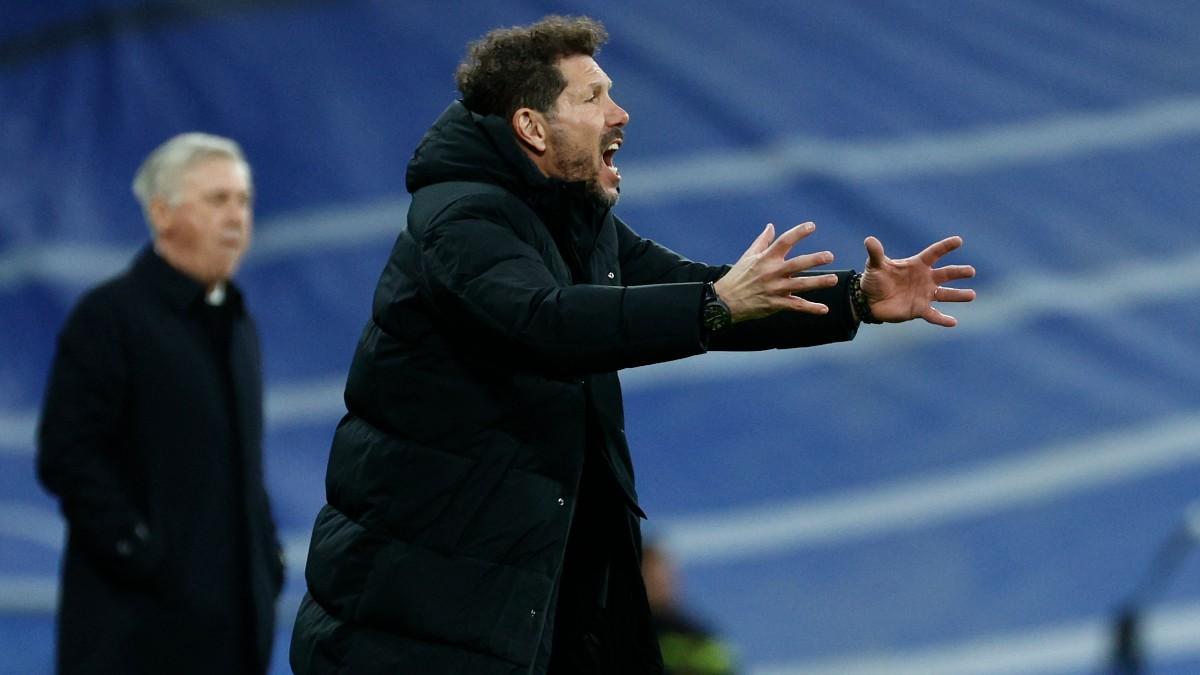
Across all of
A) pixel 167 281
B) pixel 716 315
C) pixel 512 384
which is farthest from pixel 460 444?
pixel 167 281

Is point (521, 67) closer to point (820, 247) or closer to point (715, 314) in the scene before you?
point (715, 314)

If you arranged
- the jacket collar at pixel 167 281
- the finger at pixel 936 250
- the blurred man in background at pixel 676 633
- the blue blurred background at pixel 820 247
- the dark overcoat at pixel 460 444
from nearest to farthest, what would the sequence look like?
the dark overcoat at pixel 460 444 < the finger at pixel 936 250 < the jacket collar at pixel 167 281 < the blurred man in background at pixel 676 633 < the blue blurred background at pixel 820 247

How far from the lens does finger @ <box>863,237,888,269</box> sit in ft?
8.54

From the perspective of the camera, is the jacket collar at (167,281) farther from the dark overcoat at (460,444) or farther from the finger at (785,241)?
the finger at (785,241)

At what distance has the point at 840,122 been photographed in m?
6.05

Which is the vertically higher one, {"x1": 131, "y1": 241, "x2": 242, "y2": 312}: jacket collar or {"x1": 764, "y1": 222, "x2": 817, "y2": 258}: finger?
{"x1": 131, "y1": 241, "x2": 242, "y2": 312}: jacket collar

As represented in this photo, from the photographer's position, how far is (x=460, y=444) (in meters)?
2.52

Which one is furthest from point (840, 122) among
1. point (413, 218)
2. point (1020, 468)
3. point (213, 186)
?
point (413, 218)

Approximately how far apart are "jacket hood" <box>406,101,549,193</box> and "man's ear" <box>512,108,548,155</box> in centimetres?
3

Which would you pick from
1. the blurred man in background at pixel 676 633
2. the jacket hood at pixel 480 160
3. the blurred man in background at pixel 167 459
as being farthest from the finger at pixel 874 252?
the blurred man in background at pixel 676 633

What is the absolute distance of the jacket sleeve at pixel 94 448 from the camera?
349 centimetres

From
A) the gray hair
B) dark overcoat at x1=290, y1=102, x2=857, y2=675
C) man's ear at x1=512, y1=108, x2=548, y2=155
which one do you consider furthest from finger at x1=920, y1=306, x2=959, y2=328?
the gray hair

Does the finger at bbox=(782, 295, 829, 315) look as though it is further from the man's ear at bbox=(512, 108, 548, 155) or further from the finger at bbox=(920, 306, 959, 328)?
the man's ear at bbox=(512, 108, 548, 155)

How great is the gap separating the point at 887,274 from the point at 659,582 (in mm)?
1953
